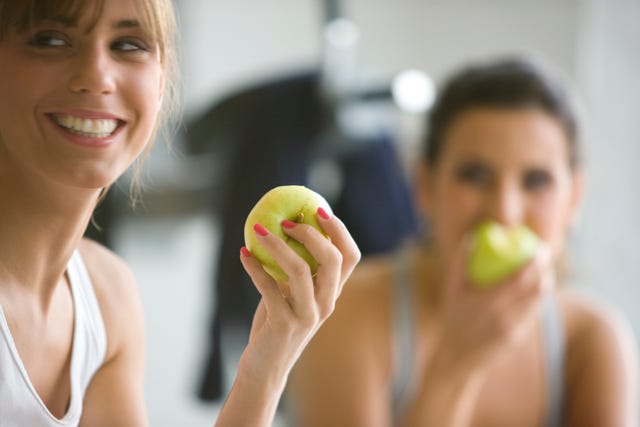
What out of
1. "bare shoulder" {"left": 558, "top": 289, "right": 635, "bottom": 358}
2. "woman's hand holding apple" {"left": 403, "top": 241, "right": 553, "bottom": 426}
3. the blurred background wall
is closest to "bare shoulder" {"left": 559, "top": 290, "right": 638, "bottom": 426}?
"bare shoulder" {"left": 558, "top": 289, "right": 635, "bottom": 358}

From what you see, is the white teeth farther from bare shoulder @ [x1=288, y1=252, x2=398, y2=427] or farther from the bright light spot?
the bright light spot

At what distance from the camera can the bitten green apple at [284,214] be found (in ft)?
1.16

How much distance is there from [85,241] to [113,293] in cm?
3

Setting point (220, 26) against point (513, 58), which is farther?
point (220, 26)

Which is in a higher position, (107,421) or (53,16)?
(53,16)

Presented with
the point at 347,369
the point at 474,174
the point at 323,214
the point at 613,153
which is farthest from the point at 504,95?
the point at 613,153

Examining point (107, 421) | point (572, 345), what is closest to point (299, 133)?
point (572, 345)

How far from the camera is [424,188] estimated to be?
3.12ft

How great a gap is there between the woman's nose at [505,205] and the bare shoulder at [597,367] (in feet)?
0.56

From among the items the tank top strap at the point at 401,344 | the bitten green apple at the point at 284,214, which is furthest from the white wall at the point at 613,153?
the bitten green apple at the point at 284,214

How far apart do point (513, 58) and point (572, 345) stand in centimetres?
30

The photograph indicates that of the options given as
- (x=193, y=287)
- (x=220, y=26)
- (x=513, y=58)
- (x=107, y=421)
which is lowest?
(x=193, y=287)

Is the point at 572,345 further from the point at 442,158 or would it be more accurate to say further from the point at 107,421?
the point at 107,421

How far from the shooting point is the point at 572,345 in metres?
0.92
